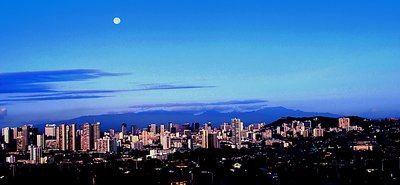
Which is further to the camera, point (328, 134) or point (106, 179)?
point (328, 134)

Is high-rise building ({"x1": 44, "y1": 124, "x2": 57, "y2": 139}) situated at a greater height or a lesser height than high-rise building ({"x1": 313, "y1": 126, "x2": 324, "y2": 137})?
greater

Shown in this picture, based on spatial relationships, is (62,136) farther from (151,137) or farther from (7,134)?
(151,137)

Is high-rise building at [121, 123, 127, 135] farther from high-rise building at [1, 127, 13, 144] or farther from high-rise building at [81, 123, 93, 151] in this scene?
high-rise building at [1, 127, 13, 144]

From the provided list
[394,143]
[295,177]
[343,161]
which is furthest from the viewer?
[394,143]

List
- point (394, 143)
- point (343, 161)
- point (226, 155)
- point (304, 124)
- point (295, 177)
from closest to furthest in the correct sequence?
point (295, 177) < point (343, 161) < point (394, 143) < point (226, 155) < point (304, 124)

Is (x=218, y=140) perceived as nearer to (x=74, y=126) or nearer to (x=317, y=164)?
(x=74, y=126)

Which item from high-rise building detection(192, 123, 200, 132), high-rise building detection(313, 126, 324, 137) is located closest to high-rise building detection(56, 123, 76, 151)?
high-rise building detection(192, 123, 200, 132)

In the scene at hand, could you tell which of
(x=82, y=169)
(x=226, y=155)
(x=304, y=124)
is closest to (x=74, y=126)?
(x=226, y=155)
